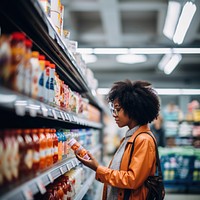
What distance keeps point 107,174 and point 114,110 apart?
0.53m

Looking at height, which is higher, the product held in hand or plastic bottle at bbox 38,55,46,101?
plastic bottle at bbox 38,55,46,101

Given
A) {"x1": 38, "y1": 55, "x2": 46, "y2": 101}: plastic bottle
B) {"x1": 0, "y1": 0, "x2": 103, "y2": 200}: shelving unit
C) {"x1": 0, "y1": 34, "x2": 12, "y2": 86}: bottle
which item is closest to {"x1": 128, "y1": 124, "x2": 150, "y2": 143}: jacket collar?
{"x1": 0, "y1": 0, "x2": 103, "y2": 200}: shelving unit

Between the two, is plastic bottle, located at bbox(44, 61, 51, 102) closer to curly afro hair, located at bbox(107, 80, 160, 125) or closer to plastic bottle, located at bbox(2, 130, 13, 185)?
plastic bottle, located at bbox(2, 130, 13, 185)

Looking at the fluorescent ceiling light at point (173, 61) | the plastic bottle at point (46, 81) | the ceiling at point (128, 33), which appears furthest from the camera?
the fluorescent ceiling light at point (173, 61)

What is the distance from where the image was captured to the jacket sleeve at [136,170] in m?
2.46

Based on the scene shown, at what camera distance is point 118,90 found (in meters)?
2.79

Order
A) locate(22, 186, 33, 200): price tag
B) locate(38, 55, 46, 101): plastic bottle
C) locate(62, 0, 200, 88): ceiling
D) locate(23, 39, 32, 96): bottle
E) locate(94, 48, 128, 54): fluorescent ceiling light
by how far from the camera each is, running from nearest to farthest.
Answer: locate(22, 186, 33, 200): price tag < locate(23, 39, 32, 96): bottle < locate(38, 55, 46, 101): plastic bottle < locate(94, 48, 128, 54): fluorescent ceiling light < locate(62, 0, 200, 88): ceiling

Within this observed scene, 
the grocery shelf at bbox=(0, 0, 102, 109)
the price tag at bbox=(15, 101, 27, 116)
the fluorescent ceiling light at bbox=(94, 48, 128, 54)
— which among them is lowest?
the price tag at bbox=(15, 101, 27, 116)

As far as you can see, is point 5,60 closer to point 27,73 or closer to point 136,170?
point 27,73

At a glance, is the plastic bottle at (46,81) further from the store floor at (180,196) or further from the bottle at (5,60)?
the store floor at (180,196)

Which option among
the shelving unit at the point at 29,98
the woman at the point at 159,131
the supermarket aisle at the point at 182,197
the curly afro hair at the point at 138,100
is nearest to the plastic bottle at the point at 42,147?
the shelving unit at the point at 29,98

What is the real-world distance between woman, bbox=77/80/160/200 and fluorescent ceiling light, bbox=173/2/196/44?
8.35 ft

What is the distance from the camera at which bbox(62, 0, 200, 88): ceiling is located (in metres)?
7.31

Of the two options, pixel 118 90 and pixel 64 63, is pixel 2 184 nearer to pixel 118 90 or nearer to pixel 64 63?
pixel 118 90
